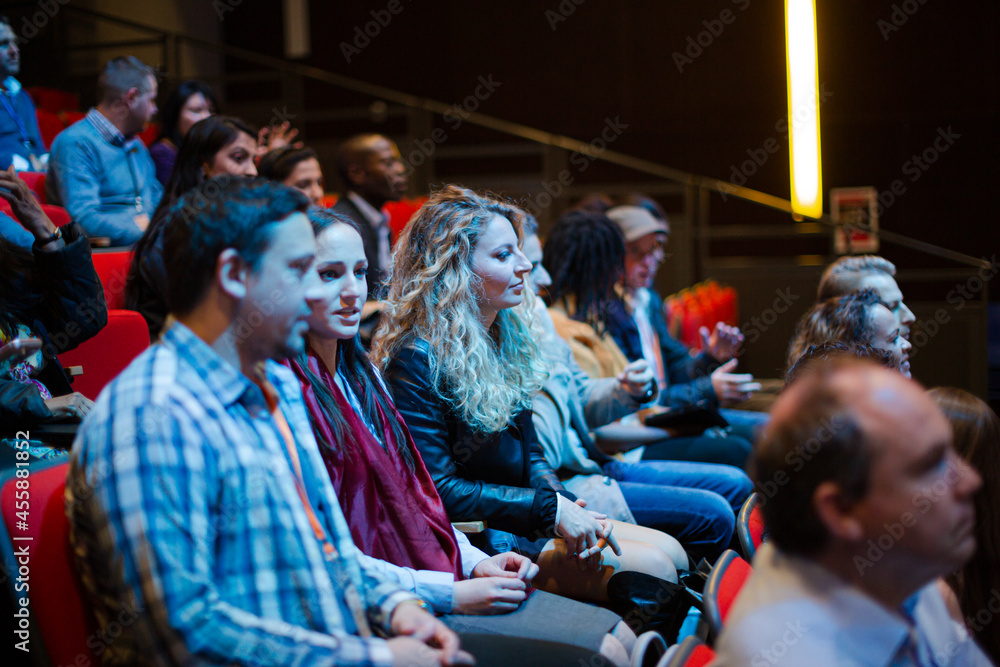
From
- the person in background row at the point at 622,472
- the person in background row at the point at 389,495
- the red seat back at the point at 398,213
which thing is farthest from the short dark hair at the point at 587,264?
the red seat back at the point at 398,213

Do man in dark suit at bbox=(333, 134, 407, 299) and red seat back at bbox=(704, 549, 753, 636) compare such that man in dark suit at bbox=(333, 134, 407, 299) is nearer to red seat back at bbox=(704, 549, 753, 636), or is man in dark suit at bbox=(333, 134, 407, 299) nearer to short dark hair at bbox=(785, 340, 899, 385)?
short dark hair at bbox=(785, 340, 899, 385)

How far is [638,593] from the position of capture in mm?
1651

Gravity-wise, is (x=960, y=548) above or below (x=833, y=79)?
below

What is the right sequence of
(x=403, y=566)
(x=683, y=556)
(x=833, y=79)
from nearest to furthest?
(x=403, y=566), (x=683, y=556), (x=833, y=79)

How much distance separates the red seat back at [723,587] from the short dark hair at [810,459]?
0.32 meters

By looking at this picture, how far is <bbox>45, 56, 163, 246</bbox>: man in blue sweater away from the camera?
2.75 metres

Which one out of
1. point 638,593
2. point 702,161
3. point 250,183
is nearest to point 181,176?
point 250,183

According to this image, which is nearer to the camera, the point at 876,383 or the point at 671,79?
the point at 876,383

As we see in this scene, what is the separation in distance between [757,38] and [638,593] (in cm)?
561

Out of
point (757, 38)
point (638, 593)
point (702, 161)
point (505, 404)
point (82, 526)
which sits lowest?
point (638, 593)

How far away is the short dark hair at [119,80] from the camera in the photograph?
9.78ft

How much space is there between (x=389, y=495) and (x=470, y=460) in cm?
37

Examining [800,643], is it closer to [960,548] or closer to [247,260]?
[960,548]

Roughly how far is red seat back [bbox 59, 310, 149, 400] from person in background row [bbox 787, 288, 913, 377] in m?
1.65
